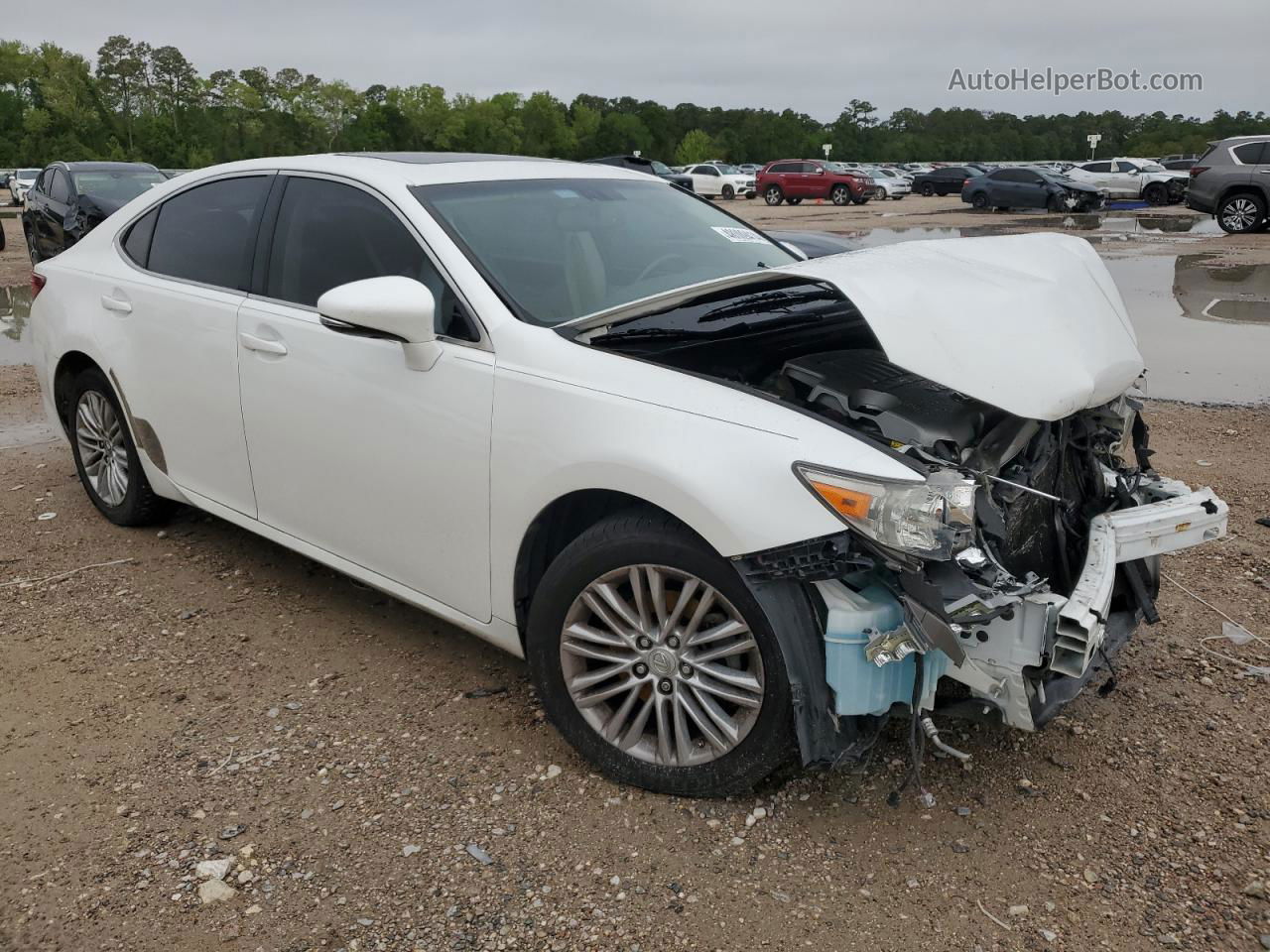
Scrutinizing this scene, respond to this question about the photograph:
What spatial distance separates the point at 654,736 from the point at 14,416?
628 centimetres

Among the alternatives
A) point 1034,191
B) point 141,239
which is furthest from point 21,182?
point 141,239

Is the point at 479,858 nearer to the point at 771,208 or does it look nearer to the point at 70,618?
the point at 70,618

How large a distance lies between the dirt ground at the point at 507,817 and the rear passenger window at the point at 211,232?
4.41ft

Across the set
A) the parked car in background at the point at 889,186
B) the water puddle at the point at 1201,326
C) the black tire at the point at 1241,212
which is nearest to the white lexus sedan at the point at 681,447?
the water puddle at the point at 1201,326

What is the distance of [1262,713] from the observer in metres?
3.31

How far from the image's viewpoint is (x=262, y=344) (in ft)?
12.1

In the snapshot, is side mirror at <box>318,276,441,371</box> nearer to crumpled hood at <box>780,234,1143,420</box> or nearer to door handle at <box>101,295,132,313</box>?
crumpled hood at <box>780,234,1143,420</box>

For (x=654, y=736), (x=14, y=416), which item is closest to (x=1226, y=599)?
(x=654, y=736)

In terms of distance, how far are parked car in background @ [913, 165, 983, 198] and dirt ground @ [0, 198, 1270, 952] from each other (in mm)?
45373

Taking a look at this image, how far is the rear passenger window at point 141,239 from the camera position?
4.48 m

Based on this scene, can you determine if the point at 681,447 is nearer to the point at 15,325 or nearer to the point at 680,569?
the point at 680,569

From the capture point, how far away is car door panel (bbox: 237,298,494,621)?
3084mm

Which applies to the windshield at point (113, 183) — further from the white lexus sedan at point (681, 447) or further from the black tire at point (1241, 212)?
Answer: the black tire at point (1241, 212)

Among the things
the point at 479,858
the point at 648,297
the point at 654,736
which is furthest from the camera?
the point at 648,297
